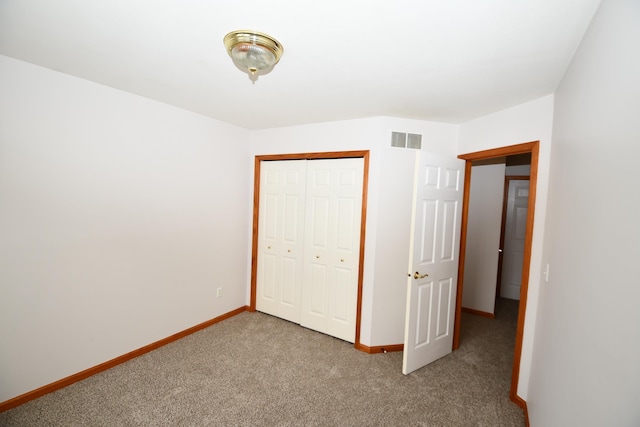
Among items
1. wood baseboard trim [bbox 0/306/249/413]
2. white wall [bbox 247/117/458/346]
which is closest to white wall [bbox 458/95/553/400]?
white wall [bbox 247/117/458/346]

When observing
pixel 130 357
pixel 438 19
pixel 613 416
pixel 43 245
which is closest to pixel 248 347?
pixel 130 357

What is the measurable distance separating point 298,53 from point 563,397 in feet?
7.27

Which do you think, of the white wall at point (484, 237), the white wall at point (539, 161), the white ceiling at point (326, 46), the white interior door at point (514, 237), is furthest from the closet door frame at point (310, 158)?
the white interior door at point (514, 237)

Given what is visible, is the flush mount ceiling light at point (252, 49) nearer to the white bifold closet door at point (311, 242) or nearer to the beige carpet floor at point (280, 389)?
the white bifold closet door at point (311, 242)

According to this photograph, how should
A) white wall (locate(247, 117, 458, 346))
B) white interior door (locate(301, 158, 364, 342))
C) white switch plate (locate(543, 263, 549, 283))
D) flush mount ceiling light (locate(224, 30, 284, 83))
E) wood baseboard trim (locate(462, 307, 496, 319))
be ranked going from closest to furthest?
flush mount ceiling light (locate(224, 30, 284, 83)), white switch plate (locate(543, 263, 549, 283)), white wall (locate(247, 117, 458, 346)), white interior door (locate(301, 158, 364, 342)), wood baseboard trim (locate(462, 307, 496, 319))

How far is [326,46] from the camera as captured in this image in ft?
4.85

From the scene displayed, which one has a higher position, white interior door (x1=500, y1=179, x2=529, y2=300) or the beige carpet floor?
white interior door (x1=500, y1=179, x2=529, y2=300)

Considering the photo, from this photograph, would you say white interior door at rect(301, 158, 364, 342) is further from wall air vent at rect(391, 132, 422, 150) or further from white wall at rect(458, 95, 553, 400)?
white wall at rect(458, 95, 553, 400)

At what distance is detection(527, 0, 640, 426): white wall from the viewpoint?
2.48 ft

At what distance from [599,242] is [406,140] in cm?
194

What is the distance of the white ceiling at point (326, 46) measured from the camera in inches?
47.1

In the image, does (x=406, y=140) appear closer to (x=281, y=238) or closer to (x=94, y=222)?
(x=281, y=238)

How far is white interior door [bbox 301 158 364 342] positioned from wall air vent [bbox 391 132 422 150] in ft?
1.30

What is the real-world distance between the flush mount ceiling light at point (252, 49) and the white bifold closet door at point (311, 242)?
153cm
